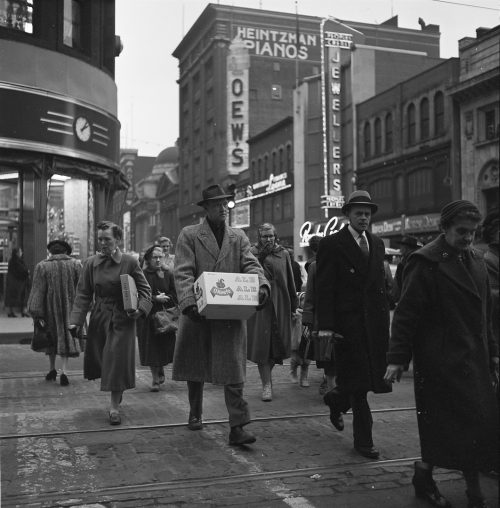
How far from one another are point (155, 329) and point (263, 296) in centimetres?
332

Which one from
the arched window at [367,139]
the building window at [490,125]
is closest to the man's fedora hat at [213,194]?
the building window at [490,125]

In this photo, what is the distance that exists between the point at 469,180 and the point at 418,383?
1137 inches

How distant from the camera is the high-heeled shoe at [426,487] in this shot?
4438mm

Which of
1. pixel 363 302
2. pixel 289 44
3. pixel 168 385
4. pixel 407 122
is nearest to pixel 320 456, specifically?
pixel 363 302

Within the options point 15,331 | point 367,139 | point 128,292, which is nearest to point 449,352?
point 128,292

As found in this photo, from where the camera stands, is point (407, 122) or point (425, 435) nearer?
point (425, 435)

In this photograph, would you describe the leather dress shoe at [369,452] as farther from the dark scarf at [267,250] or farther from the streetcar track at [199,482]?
the dark scarf at [267,250]

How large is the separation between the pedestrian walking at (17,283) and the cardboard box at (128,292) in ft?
35.2

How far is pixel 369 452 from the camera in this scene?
5523 millimetres

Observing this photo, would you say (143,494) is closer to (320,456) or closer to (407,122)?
(320,456)

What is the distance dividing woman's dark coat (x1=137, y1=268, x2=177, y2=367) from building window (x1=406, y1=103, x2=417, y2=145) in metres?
29.6

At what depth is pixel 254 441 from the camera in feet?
19.2

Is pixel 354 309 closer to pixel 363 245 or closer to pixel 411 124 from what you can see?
pixel 363 245

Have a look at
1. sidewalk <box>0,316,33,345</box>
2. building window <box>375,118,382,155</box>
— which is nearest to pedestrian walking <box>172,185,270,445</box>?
sidewalk <box>0,316,33,345</box>
